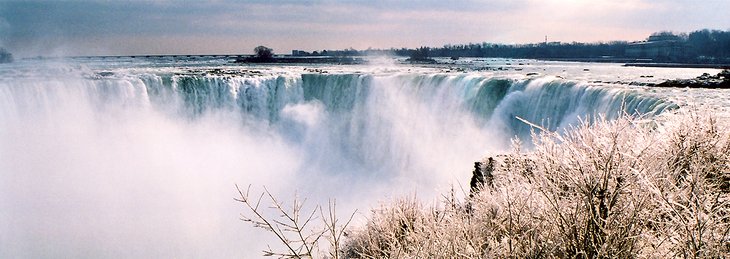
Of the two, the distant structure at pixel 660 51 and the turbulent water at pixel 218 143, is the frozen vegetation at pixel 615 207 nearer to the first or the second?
the turbulent water at pixel 218 143

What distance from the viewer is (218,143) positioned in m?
27.9

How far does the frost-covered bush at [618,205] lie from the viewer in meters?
3.99

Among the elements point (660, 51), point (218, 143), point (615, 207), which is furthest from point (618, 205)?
point (660, 51)

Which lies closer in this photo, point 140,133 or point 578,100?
point 578,100

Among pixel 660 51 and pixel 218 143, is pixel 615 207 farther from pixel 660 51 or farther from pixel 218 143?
pixel 660 51

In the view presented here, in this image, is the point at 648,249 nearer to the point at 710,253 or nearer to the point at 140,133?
the point at 710,253

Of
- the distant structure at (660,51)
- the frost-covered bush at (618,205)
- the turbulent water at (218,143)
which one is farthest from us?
the distant structure at (660,51)

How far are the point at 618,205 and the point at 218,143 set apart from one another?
25207mm

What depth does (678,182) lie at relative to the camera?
16.4 feet

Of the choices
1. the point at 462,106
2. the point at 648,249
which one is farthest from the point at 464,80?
the point at 648,249

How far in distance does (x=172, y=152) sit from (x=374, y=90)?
10.0 meters

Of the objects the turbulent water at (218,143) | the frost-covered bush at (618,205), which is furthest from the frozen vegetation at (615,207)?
the turbulent water at (218,143)

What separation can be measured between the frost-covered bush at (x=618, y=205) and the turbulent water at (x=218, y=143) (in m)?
11.1

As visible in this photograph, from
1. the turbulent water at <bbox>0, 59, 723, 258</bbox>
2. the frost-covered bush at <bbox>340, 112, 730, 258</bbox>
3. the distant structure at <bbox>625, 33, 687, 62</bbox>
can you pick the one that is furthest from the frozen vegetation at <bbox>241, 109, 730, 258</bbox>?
the distant structure at <bbox>625, 33, 687, 62</bbox>
